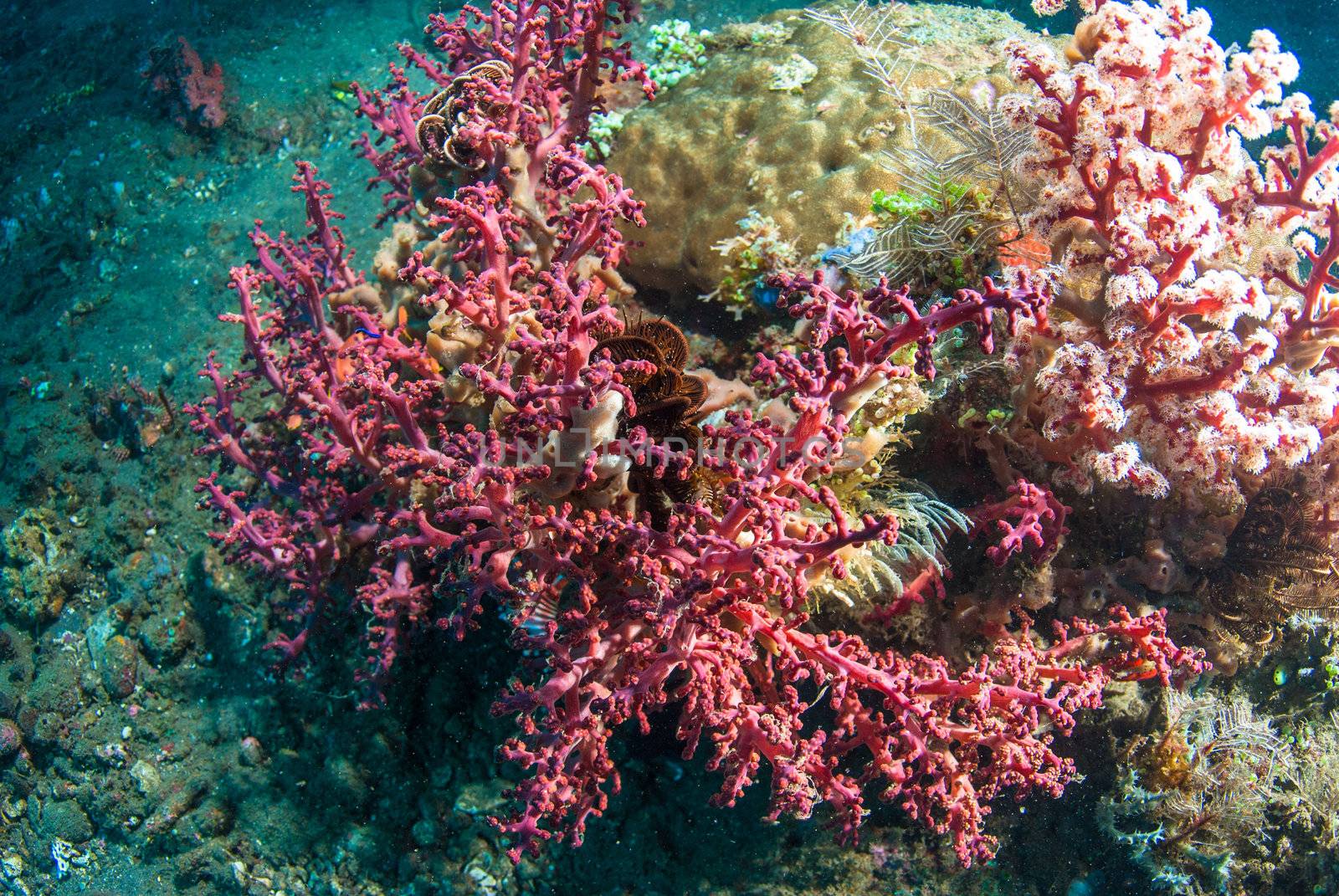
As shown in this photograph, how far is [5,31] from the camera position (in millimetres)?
11391

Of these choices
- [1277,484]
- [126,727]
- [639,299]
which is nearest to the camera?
[1277,484]

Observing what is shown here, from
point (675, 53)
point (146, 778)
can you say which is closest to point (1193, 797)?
point (675, 53)

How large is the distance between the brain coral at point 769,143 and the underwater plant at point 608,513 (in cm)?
86

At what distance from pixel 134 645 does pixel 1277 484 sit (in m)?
8.25

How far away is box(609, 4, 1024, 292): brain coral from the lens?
15.1ft

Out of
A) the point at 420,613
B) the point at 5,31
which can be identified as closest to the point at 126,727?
the point at 420,613

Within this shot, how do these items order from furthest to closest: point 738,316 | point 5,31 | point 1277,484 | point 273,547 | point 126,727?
point 5,31 → point 126,727 → point 738,316 → point 273,547 → point 1277,484

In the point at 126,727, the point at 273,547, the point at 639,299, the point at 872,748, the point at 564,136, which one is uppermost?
the point at 564,136

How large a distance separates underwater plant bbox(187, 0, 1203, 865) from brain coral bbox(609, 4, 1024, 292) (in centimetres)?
86

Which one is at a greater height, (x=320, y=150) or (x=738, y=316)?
(x=738, y=316)

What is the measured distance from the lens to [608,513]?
9.68 feet

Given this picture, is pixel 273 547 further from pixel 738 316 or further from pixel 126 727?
pixel 738 316

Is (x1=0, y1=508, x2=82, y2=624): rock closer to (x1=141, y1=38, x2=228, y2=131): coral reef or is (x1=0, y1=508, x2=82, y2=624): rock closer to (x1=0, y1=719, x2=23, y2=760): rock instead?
(x1=0, y1=719, x2=23, y2=760): rock

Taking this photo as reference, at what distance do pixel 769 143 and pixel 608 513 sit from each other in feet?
11.2
